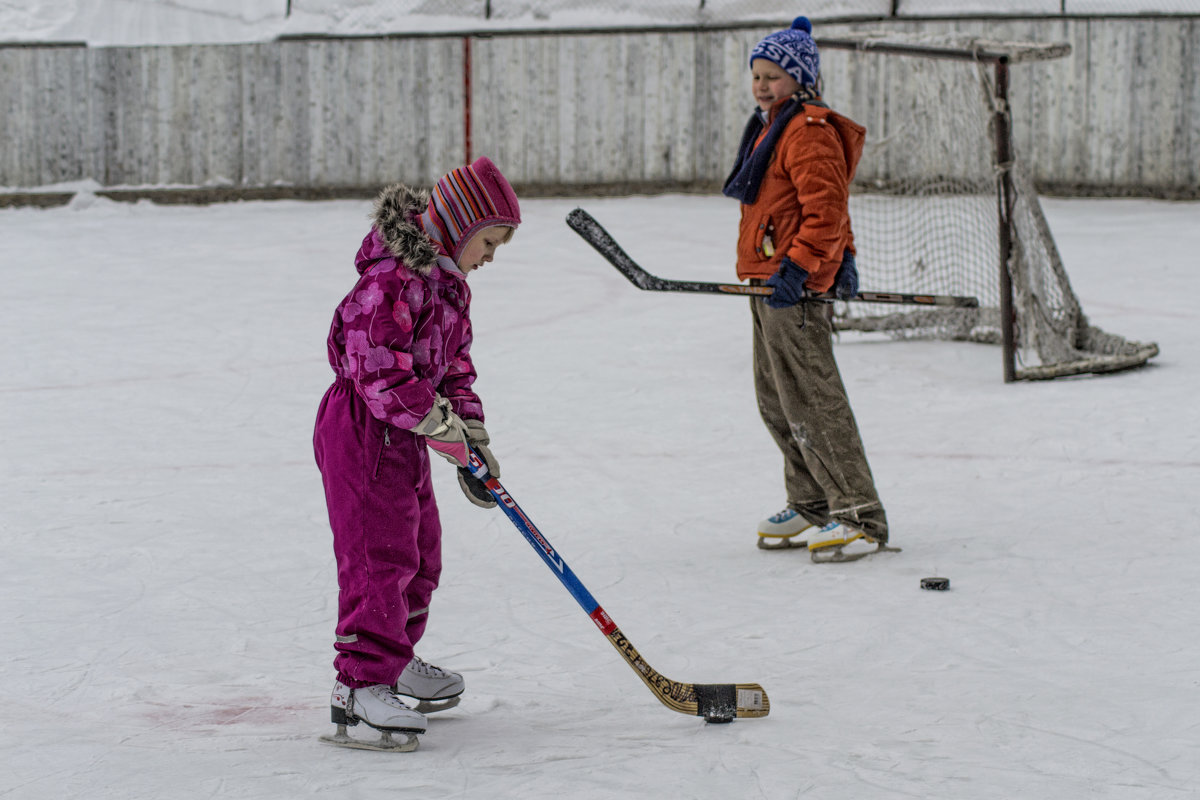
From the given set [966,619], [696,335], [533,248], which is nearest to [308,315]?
[696,335]

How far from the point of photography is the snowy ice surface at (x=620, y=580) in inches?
91.4

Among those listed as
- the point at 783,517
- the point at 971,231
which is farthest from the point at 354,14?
the point at 783,517

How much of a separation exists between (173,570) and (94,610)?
0.36 metres

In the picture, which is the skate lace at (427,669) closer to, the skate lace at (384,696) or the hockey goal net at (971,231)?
the skate lace at (384,696)

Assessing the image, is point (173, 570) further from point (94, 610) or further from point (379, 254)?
point (379, 254)

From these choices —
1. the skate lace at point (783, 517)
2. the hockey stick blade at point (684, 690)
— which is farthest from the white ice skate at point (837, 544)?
the hockey stick blade at point (684, 690)

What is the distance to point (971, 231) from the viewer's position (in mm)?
7938

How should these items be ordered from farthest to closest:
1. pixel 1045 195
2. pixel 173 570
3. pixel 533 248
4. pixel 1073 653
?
1. pixel 1045 195
2. pixel 533 248
3. pixel 173 570
4. pixel 1073 653

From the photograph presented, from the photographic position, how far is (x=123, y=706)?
8.58 feet

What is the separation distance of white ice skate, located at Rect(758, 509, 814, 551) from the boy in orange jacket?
0.08 metres

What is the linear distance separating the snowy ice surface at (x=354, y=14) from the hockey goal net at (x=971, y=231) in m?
3.52

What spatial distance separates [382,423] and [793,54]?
1.82 metres

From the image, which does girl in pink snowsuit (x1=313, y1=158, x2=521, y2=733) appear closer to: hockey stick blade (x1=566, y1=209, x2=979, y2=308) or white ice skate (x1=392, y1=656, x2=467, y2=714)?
white ice skate (x1=392, y1=656, x2=467, y2=714)

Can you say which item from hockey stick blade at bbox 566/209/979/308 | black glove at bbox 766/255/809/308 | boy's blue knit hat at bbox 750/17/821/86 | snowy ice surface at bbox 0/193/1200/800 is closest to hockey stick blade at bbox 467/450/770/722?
snowy ice surface at bbox 0/193/1200/800
